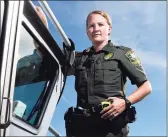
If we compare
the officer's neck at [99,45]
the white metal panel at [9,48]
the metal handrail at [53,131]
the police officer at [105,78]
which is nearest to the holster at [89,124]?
the police officer at [105,78]

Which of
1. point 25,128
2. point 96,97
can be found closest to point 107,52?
point 96,97

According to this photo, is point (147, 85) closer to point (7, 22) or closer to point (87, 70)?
point (87, 70)

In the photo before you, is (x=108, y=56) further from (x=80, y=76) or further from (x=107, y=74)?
(x=80, y=76)

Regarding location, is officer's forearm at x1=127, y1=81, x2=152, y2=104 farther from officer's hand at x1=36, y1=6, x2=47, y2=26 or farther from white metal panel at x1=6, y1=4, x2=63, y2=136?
officer's hand at x1=36, y1=6, x2=47, y2=26

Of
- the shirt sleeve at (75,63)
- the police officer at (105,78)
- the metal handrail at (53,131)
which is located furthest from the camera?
the shirt sleeve at (75,63)

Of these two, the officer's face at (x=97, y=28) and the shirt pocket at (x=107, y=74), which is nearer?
the shirt pocket at (x=107, y=74)

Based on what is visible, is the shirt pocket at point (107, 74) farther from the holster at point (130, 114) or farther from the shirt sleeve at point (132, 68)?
the holster at point (130, 114)

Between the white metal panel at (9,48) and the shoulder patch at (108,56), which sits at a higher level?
the shoulder patch at (108,56)

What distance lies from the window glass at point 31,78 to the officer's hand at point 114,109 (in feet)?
1.54

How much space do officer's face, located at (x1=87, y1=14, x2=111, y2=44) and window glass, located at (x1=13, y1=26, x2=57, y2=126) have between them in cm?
53

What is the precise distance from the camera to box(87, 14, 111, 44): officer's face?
8.97 ft

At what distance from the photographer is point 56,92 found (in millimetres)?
2328

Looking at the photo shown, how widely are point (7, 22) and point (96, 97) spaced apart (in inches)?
44.3

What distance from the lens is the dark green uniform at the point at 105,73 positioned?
2.55 m
